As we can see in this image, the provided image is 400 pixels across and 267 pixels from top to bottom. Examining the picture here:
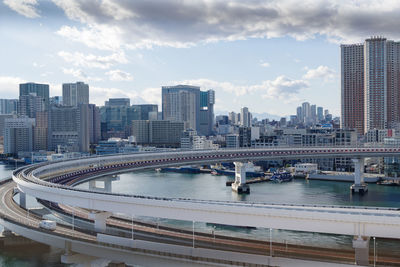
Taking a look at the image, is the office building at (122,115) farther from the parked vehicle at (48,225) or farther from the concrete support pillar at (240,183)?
the parked vehicle at (48,225)

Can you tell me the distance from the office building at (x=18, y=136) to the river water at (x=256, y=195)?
83.6ft

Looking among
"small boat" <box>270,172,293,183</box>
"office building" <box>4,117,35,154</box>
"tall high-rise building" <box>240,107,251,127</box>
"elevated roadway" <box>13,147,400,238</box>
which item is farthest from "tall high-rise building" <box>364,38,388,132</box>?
"elevated roadway" <box>13,147,400,238</box>

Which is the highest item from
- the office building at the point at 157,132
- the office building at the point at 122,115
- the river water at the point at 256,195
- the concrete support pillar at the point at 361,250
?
the office building at the point at 122,115

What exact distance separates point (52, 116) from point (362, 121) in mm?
37261

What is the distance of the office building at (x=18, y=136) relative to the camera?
50.0 m

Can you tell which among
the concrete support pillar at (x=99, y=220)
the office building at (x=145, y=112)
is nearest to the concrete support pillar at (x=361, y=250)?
the concrete support pillar at (x=99, y=220)

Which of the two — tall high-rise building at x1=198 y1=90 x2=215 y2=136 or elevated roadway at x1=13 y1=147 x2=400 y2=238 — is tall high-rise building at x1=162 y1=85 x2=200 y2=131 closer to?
tall high-rise building at x1=198 y1=90 x2=215 y2=136

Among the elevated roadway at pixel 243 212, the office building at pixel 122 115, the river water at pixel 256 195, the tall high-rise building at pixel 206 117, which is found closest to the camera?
the elevated roadway at pixel 243 212

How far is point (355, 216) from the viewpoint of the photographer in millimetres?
7117

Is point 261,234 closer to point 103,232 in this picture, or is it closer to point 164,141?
point 103,232

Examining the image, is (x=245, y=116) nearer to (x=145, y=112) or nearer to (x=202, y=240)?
(x=145, y=112)

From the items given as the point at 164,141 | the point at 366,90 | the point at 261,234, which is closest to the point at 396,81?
the point at 366,90

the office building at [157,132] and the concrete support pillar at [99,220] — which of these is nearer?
the concrete support pillar at [99,220]

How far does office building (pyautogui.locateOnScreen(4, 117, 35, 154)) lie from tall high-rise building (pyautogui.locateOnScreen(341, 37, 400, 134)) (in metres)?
37.0
